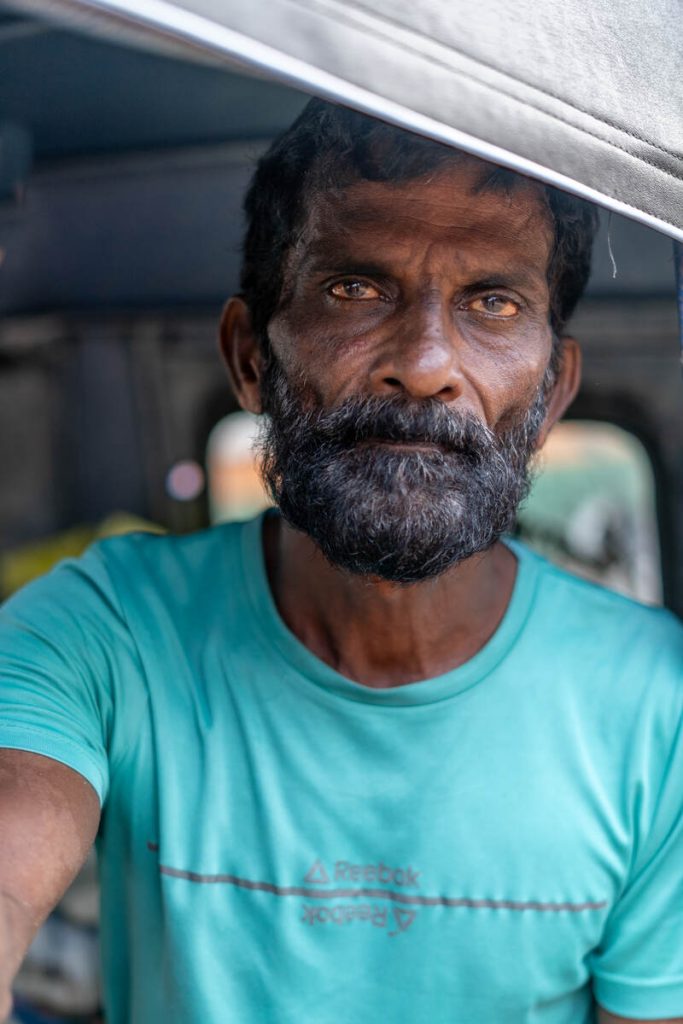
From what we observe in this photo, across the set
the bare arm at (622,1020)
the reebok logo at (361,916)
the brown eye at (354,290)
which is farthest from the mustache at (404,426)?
the bare arm at (622,1020)

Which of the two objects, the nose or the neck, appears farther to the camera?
the neck

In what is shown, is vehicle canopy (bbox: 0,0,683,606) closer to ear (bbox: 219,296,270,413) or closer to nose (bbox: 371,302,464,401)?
nose (bbox: 371,302,464,401)

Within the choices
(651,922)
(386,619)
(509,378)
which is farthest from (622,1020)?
(509,378)

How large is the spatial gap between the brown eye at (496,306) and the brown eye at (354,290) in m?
0.16

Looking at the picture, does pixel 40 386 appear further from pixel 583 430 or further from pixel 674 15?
pixel 674 15

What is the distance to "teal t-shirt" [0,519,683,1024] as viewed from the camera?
1764mm

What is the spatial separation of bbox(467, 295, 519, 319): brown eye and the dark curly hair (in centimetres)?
16

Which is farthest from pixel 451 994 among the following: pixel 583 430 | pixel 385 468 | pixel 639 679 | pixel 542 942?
pixel 583 430

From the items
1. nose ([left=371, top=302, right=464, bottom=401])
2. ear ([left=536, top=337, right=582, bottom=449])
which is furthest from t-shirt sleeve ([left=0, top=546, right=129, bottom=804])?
ear ([left=536, top=337, right=582, bottom=449])

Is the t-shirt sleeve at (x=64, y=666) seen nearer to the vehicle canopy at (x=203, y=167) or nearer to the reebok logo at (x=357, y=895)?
the reebok logo at (x=357, y=895)

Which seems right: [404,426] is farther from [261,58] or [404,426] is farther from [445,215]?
[261,58]

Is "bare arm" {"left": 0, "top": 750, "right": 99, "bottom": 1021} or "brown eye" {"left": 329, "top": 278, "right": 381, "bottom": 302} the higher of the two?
"brown eye" {"left": 329, "top": 278, "right": 381, "bottom": 302}

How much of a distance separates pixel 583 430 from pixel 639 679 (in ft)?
5.94

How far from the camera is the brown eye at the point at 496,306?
171cm
